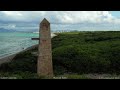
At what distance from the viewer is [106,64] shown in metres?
20.2

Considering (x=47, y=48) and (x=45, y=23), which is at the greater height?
(x=45, y=23)

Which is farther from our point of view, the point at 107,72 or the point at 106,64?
the point at 106,64

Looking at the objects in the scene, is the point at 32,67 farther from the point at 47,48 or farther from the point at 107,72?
A: the point at 47,48

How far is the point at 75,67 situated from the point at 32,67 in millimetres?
2775
